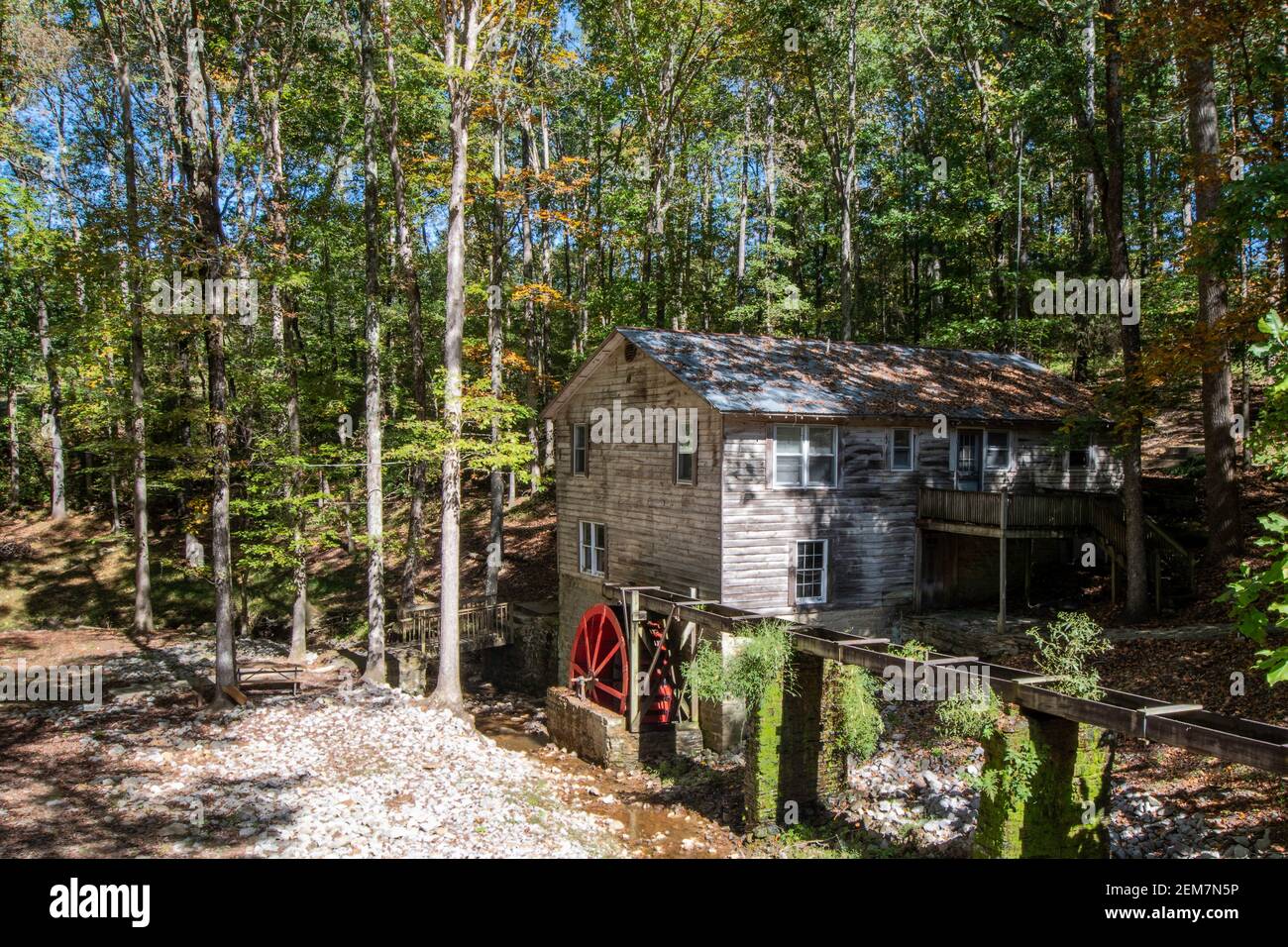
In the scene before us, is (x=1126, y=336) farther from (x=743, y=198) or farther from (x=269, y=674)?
(x=269, y=674)

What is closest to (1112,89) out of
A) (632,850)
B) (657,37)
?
(657,37)

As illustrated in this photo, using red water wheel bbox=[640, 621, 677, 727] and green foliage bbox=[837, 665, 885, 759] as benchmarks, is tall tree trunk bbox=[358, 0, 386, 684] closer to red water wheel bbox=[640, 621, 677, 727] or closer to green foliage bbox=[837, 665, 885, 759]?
red water wheel bbox=[640, 621, 677, 727]

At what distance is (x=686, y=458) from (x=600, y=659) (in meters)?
4.92

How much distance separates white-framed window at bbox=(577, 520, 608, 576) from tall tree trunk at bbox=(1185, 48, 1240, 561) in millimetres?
12988

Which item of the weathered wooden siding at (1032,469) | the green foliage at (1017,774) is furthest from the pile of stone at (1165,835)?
the weathered wooden siding at (1032,469)

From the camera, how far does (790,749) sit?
12008mm

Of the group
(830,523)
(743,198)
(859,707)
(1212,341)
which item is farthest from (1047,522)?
(743,198)

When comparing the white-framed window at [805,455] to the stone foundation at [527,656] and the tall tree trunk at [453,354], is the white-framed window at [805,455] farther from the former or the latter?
the stone foundation at [527,656]

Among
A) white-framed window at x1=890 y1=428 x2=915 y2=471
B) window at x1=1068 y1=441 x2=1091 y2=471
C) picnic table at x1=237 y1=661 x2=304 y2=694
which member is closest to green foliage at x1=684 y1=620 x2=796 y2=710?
white-framed window at x1=890 y1=428 x2=915 y2=471

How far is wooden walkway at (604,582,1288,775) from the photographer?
278 inches

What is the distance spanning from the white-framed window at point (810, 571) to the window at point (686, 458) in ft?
9.00

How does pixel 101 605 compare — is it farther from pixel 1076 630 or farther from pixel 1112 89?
pixel 1112 89

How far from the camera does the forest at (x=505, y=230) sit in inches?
564

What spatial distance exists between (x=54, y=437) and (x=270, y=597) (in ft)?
38.1
